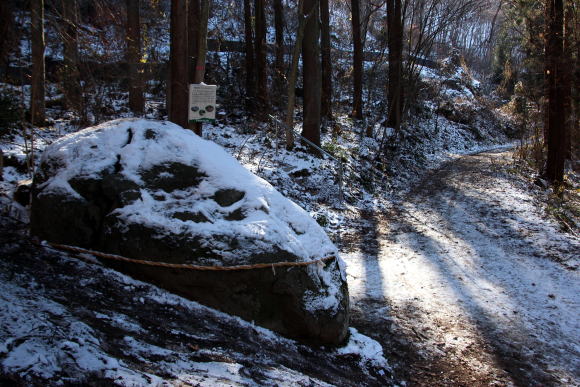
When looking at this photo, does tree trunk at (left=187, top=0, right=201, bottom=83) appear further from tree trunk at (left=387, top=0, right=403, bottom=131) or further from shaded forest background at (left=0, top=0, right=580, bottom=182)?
tree trunk at (left=387, top=0, right=403, bottom=131)

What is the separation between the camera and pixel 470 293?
18.6ft

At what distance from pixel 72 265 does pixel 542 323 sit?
5.37 metres

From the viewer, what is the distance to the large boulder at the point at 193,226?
12.4 feet

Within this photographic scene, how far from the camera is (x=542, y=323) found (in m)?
4.98

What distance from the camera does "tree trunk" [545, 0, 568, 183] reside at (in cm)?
1096

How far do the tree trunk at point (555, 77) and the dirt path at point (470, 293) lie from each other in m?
3.08

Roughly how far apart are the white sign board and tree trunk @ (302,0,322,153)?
5.67 metres

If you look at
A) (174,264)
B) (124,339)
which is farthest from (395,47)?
(124,339)

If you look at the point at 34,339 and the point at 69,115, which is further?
the point at 69,115

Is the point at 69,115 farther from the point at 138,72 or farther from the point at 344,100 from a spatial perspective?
the point at 344,100

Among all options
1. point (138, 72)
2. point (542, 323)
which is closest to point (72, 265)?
point (542, 323)

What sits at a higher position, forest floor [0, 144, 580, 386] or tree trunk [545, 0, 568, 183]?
tree trunk [545, 0, 568, 183]

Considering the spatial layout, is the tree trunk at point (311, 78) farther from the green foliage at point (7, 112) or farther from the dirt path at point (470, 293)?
the green foliage at point (7, 112)

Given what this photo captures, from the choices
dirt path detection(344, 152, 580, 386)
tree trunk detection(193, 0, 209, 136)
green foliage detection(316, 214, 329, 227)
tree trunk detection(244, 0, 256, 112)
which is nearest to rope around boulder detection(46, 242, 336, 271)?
dirt path detection(344, 152, 580, 386)
